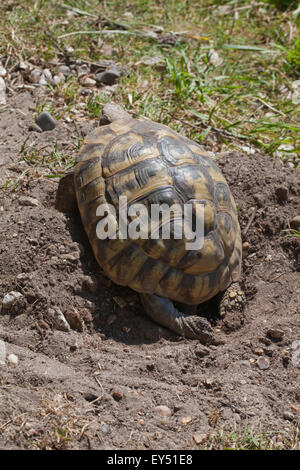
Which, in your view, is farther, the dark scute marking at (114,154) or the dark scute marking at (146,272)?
the dark scute marking at (114,154)

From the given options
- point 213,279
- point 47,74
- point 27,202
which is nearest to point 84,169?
point 27,202

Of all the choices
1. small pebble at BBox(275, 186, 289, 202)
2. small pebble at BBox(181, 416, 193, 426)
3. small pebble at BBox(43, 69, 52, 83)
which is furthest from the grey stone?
small pebble at BBox(181, 416, 193, 426)

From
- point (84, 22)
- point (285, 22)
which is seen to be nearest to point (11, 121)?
point (84, 22)

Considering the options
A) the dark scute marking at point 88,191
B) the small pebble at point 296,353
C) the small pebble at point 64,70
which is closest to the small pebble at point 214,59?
the small pebble at point 64,70

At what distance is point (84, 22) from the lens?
6.54 metres

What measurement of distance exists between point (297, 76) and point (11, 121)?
342cm

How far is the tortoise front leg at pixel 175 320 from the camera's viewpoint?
396cm

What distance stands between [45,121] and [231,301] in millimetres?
2320

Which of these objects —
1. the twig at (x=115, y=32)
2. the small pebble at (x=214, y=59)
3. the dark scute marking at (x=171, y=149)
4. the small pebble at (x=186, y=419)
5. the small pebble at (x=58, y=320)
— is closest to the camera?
the small pebble at (x=186, y=419)

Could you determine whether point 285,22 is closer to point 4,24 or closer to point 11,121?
point 4,24

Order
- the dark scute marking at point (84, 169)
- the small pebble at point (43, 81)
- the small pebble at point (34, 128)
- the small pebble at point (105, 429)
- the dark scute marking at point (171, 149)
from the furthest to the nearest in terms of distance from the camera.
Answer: the small pebble at point (43, 81)
the small pebble at point (34, 128)
the dark scute marking at point (84, 169)
the dark scute marking at point (171, 149)
the small pebble at point (105, 429)

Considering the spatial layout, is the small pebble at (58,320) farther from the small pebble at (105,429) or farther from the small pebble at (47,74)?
the small pebble at (47,74)

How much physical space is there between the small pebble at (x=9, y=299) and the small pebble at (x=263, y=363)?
1616 mm

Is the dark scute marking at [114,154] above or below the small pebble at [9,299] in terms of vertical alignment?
above
